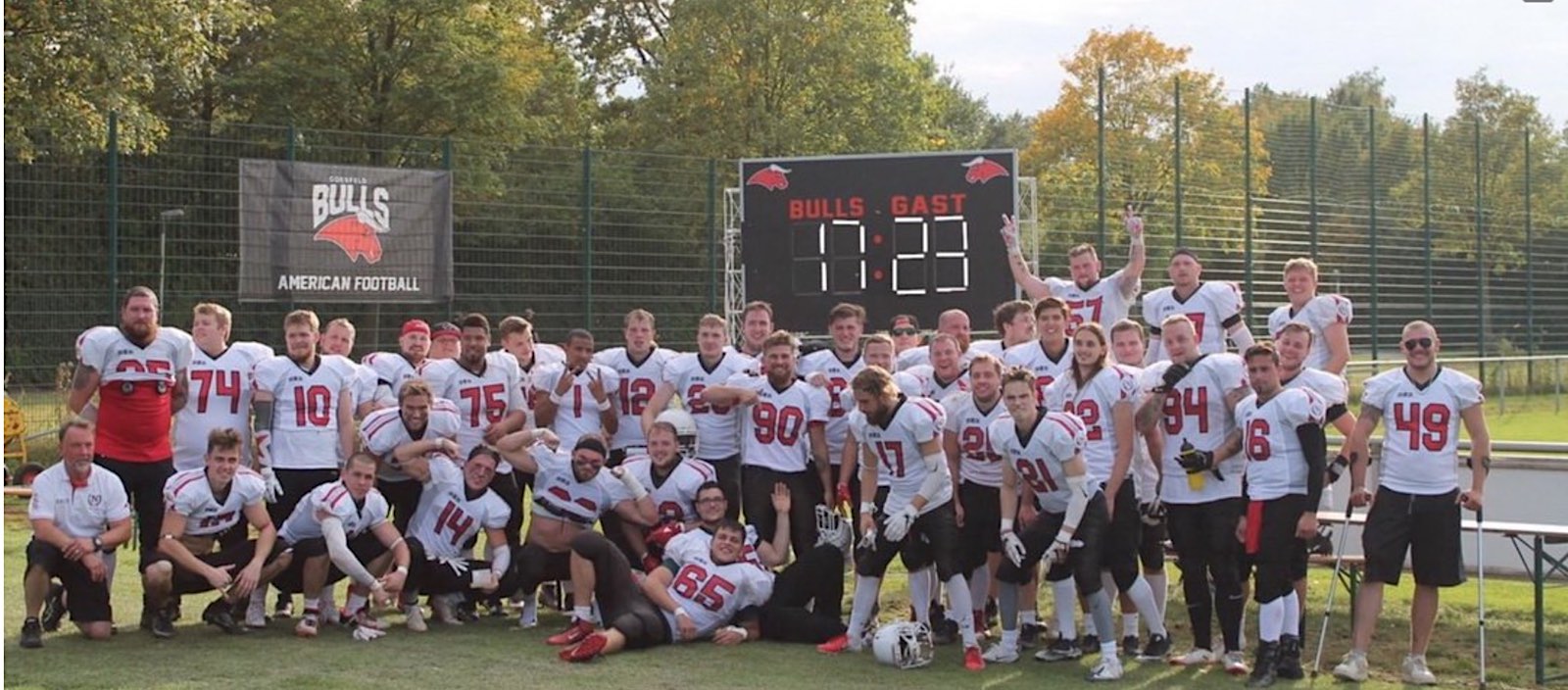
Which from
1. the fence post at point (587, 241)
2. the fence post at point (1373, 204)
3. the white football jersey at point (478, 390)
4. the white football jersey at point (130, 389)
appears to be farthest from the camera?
the fence post at point (1373, 204)

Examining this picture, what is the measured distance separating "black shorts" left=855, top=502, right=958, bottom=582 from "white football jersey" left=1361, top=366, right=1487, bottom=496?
2234 millimetres

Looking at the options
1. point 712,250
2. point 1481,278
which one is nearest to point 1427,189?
point 1481,278

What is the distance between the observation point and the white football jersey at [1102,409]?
30.3 feet

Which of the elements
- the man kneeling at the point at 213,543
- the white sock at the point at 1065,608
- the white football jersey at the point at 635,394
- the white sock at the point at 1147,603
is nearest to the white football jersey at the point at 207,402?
the man kneeling at the point at 213,543

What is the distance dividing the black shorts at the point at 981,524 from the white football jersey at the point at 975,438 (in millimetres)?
59

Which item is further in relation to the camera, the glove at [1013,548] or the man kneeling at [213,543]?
the man kneeling at [213,543]

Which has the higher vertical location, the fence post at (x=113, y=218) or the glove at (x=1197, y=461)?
the fence post at (x=113, y=218)

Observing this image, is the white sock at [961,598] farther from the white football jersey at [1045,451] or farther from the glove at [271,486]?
the glove at [271,486]

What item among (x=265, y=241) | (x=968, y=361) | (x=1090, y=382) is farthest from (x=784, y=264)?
(x=1090, y=382)

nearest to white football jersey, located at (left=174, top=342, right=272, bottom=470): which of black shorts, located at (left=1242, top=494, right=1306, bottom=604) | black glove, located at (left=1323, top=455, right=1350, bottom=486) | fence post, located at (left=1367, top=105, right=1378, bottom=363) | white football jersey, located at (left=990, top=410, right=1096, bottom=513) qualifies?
white football jersey, located at (left=990, top=410, right=1096, bottom=513)

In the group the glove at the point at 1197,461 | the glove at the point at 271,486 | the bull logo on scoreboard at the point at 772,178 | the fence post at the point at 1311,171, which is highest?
the fence post at the point at 1311,171

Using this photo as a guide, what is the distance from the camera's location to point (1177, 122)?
77.5 feet

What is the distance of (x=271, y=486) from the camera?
33.3ft

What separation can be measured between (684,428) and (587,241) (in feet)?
29.3
